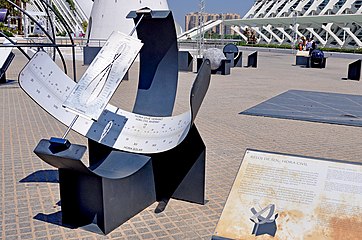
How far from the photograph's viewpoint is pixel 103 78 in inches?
164

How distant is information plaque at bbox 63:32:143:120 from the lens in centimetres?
395

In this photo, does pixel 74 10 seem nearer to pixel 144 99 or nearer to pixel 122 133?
pixel 144 99

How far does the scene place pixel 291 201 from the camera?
2.93m

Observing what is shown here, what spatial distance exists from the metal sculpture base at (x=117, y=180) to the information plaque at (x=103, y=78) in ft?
1.24

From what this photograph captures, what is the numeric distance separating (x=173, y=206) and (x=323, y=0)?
173ft

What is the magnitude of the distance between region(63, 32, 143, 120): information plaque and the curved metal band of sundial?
0.35 m

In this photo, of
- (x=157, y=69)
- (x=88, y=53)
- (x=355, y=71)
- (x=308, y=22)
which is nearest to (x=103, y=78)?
(x=157, y=69)

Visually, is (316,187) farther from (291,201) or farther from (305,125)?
(305,125)

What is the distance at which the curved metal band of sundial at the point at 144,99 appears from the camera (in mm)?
4301

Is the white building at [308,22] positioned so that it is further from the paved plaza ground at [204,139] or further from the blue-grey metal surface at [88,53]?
the paved plaza ground at [204,139]

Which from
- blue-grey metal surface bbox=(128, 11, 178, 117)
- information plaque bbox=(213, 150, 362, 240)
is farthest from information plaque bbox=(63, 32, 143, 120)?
information plaque bbox=(213, 150, 362, 240)

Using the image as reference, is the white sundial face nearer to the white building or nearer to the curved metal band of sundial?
the curved metal band of sundial

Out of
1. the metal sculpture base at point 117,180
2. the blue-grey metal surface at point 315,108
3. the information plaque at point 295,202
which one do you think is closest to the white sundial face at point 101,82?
the metal sculpture base at point 117,180

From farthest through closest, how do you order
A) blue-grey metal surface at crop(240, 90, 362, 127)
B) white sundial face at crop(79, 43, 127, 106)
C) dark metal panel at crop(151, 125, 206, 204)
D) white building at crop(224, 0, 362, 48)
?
white building at crop(224, 0, 362, 48) → blue-grey metal surface at crop(240, 90, 362, 127) → dark metal panel at crop(151, 125, 206, 204) → white sundial face at crop(79, 43, 127, 106)
